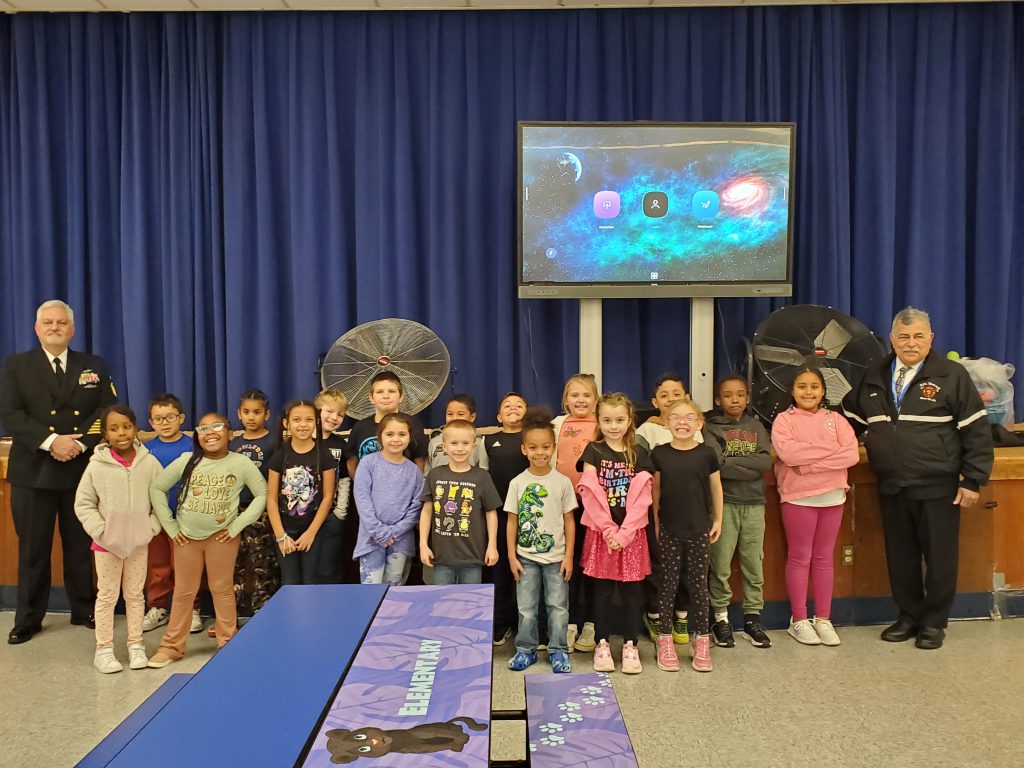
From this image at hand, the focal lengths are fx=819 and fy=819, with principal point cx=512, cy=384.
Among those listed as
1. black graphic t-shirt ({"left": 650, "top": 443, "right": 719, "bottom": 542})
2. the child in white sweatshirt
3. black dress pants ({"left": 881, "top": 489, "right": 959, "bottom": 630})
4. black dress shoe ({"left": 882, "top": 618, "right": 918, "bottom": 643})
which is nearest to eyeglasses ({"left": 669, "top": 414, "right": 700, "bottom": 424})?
black graphic t-shirt ({"left": 650, "top": 443, "right": 719, "bottom": 542})

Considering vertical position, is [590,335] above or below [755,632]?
above

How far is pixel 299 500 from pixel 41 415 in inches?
51.4

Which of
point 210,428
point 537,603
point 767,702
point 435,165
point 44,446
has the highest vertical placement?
point 435,165

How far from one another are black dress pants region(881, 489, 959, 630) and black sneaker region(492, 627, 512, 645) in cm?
174

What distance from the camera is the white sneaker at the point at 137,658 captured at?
3318 millimetres

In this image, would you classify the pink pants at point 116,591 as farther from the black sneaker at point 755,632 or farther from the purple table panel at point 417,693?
the black sneaker at point 755,632

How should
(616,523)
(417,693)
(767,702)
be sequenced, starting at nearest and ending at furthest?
(417,693) → (767,702) → (616,523)

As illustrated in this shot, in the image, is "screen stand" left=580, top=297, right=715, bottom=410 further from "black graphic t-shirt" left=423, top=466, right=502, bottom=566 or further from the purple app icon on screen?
"black graphic t-shirt" left=423, top=466, right=502, bottom=566

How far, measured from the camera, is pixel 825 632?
3.61 m

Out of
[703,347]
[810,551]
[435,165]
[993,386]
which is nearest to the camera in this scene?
[810,551]

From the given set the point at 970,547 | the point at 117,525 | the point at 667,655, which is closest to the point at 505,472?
the point at 667,655

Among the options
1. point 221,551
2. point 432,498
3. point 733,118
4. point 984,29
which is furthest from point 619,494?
point 984,29

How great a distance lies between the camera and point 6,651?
356cm

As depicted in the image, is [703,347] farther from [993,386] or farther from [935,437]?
[993,386]
